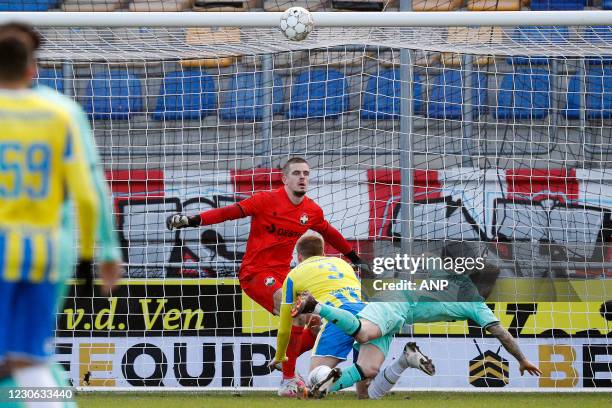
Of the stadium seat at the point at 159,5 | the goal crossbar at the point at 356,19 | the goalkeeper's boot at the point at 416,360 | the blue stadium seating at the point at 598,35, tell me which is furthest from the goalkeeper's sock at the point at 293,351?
the stadium seat at the point at 159,5

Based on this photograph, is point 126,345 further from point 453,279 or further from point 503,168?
point 503,168

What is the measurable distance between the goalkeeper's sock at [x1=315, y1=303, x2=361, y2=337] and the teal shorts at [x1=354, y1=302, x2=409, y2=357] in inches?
7.3

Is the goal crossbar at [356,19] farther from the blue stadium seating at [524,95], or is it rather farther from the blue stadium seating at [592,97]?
the blue stadium seating at [592,97]

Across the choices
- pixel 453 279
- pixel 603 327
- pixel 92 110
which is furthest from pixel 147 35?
pixel 603 327

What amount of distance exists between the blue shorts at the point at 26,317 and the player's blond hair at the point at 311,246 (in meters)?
4.65

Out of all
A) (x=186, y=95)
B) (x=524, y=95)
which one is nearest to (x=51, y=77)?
(x=186, y=95)

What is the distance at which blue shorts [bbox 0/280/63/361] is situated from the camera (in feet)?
11.3

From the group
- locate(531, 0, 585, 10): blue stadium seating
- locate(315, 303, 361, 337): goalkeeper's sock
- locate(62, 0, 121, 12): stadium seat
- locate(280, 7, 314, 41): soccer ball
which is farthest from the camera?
locate(531, 0, 585, 10): blue stadium seating

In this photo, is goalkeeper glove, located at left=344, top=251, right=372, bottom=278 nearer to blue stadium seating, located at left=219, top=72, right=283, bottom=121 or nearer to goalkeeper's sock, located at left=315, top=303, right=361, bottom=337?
blue stadium seating, located at left=219, top=72, right=283, bottom=121

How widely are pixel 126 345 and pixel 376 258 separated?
223 cm

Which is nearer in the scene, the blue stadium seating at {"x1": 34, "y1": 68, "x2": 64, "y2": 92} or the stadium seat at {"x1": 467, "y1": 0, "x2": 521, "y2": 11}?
the blue stadium seating at {"x1": 34, "y1": 68, "x2": 64, "y2": 92}

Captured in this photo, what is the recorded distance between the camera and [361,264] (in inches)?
367

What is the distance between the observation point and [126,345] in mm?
9172

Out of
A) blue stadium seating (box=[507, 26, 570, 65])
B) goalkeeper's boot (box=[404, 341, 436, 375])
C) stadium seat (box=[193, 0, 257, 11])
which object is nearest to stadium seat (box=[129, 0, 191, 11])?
stadium seat (box=[193, 0, 257, 11])
